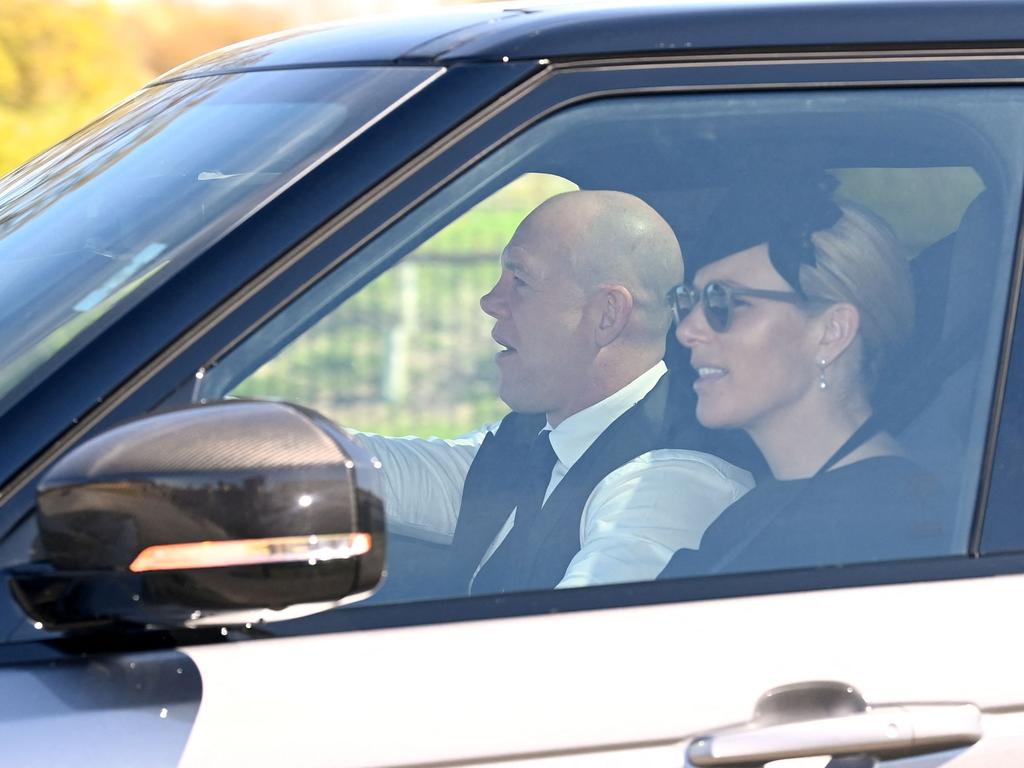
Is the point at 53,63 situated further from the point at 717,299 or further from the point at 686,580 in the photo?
the point at 686,580

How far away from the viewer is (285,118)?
1.78 m

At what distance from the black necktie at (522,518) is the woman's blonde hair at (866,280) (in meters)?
0.39

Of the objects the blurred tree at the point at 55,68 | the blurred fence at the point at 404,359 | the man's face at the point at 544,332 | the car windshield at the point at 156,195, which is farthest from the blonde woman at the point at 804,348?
the blurred tree at the point at 55,68

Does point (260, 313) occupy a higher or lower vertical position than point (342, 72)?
lower

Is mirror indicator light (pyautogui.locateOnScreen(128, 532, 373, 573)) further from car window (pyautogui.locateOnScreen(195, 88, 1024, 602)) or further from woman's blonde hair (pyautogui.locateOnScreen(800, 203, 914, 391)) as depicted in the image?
woman's blonde hair (pyautogui.locateOnScreen(800, 203, 914, 391))

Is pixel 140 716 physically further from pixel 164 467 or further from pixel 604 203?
pixel 604 203

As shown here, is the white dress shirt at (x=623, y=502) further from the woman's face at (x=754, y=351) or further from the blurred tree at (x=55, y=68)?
the blurred tree at (x=55, y=68)

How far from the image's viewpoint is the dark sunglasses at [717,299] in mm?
1872

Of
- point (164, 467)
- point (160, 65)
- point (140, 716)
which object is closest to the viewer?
point (164, 467)

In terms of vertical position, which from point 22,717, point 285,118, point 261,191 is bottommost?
point 22,717

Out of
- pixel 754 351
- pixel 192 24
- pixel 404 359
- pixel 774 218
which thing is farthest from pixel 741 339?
pixel 192 24

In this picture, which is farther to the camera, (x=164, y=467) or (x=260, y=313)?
(x=260, y=313)

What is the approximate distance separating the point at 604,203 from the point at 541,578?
50 cm

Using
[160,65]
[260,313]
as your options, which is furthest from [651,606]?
[160,65]
